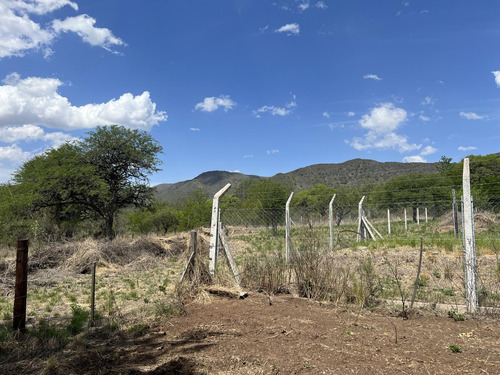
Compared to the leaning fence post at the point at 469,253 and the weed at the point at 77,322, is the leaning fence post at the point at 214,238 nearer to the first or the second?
the weed at the point at 77,322

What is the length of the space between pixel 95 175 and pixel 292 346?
20026 millimetres

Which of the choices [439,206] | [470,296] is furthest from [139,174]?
[439,206]

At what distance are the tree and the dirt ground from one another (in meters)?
16.8

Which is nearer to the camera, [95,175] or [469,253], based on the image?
[469,253]

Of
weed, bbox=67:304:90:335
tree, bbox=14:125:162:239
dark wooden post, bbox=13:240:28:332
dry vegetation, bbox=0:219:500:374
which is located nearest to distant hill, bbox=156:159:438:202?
tree, bbox=14:125:162:239

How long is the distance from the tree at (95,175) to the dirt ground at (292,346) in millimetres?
16779

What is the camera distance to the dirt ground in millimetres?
3225

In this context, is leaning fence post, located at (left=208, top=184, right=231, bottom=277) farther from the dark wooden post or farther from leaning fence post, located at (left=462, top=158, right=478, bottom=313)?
leaning fence post, located at (left=462, top=158, right=478, bottom=313)

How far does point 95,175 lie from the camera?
68.1 ft

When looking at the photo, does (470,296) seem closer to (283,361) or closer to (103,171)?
(283,361)

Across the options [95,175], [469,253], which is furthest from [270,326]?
[95,175]

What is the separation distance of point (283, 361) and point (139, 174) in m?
21.9

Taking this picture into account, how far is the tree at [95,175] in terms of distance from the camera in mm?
18859

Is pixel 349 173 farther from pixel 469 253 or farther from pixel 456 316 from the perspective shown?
pixel 456 316
